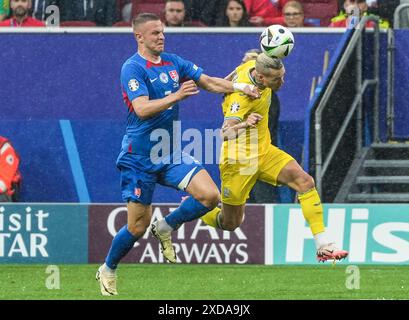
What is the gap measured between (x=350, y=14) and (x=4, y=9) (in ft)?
13.8

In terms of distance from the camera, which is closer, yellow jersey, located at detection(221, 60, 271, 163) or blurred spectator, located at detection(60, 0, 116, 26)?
yellow jersey, located at detection(221, 60, 271, 163)

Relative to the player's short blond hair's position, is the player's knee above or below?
below

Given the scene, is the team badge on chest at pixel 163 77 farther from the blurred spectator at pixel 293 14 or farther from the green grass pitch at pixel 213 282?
the blurred spectator at pixel 293 14

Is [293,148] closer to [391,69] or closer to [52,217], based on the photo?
[391,69]

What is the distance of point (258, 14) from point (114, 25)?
1.75 metres

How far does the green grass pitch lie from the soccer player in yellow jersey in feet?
1.69

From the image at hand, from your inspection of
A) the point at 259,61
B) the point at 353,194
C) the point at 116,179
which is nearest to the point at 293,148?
the point at 353,194

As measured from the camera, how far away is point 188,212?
1162cm

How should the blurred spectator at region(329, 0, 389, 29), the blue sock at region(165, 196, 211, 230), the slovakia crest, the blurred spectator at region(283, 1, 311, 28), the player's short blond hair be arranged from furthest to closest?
1. the blurred spectator at region(329, 0, 389, 29)
2. the blurred spectator at region(283, 1, 311, 28)
3. the player's short blond hair
4. the blue sock at region(165, 196, 211, 230)
5. the slovakia crest

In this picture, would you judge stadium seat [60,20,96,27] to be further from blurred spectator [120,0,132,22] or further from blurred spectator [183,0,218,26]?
blurred spectator [183,0,218,26]

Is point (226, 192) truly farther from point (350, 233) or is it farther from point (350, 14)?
point (350, 14)

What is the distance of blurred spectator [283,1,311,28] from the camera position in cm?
1617

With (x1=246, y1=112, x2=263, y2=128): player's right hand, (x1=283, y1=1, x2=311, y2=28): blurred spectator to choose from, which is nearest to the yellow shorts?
(x1=246, y1=112, x2=263, y2=128): player's right hand

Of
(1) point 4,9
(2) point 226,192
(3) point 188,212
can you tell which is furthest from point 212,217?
(1) point 4,9
